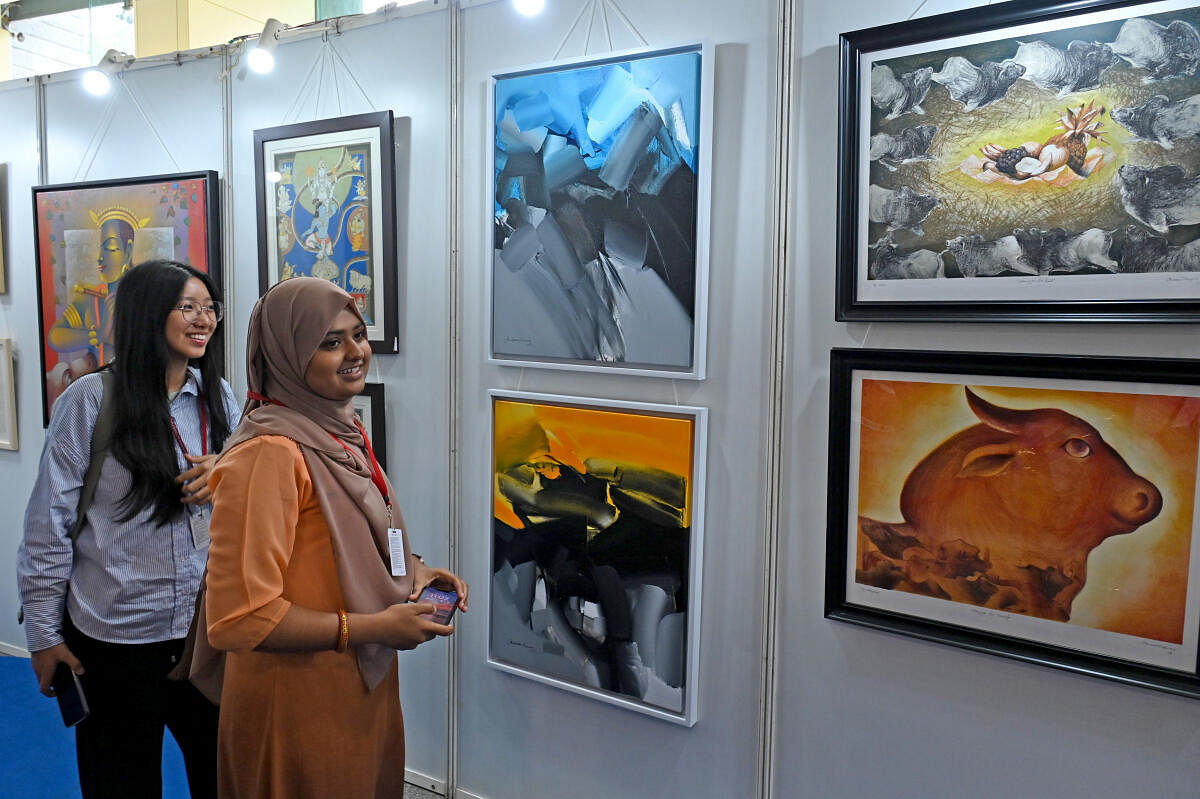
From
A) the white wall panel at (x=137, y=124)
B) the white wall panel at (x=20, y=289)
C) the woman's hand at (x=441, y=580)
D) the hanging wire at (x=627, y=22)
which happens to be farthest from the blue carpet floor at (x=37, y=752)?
the hanging wire at (x=627, y=22)

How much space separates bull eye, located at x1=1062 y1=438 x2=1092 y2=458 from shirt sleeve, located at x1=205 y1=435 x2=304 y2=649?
1.48 meters

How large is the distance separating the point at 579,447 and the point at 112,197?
213 centimetres

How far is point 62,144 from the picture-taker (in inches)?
131

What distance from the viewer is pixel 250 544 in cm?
143

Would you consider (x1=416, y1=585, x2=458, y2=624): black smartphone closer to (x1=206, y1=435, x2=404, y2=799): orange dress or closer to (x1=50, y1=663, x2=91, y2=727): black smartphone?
(x1=206, y1=435, x2=404, y2=799): orange dress

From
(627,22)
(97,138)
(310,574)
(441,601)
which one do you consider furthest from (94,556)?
(97,138)

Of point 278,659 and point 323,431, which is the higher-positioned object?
point 323,431

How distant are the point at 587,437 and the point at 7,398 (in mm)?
2792

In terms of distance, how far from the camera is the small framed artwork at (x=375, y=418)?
8.73 ft

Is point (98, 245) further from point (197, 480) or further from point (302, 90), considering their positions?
point (197, 480)

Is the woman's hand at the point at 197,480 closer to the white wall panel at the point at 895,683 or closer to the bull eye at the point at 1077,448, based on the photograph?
the white wall panel at the point at 895,683

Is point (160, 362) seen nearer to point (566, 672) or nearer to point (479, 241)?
point (479, 241)

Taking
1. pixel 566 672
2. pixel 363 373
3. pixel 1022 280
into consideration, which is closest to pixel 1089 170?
pixel 1022 280

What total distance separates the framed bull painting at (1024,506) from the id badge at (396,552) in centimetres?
96
